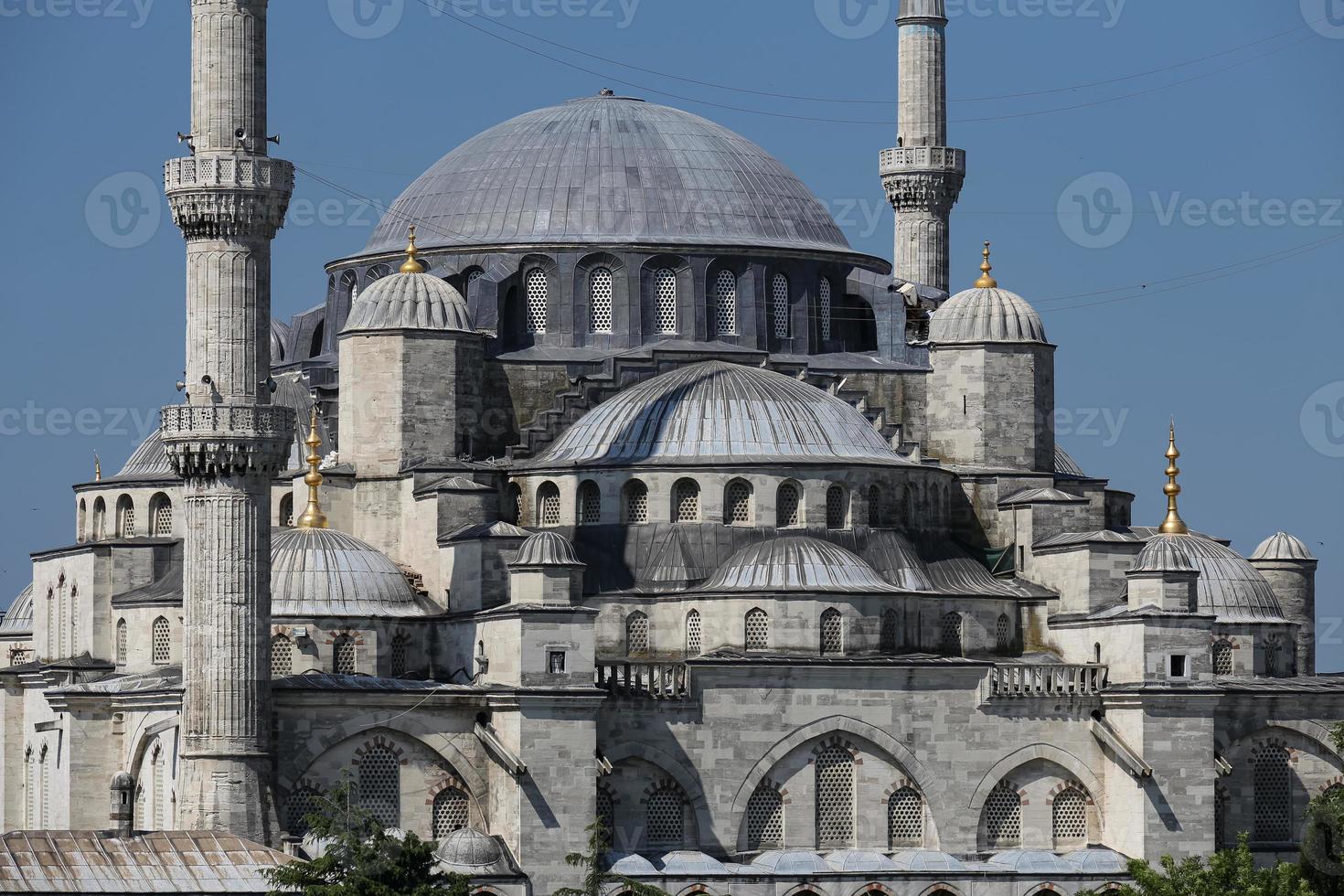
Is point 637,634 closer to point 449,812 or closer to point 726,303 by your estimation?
point 449,812

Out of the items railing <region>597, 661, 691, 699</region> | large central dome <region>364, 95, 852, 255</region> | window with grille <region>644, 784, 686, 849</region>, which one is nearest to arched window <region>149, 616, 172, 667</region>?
railing <region>597, 661, 691, 699</region>

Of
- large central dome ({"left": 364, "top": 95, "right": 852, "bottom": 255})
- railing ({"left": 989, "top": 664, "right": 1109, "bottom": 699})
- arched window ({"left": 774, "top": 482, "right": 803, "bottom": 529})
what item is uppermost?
large central dome ({"left": 364, "top": 95, "right": 852, "bottom": 255})

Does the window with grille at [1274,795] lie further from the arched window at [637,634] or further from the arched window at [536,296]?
the arched window at [536,296]

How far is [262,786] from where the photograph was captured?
60188 mm

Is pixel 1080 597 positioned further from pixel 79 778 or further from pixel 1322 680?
pixel 79 778

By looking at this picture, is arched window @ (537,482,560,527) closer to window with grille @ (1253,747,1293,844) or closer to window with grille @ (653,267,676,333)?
window with grille @ (653,267,676,333)

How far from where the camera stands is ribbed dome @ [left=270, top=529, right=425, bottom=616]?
2549 inches

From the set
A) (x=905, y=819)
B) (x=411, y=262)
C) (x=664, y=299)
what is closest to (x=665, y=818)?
(x=905, y=819)

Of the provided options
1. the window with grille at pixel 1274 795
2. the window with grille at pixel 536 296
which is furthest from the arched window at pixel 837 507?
the window with grille at pixel 536 296

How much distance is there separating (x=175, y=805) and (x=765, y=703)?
9976mm

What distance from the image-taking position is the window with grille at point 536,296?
242 ft

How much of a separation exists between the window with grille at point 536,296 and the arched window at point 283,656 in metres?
11.5

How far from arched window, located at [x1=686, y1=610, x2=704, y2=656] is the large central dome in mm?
10461

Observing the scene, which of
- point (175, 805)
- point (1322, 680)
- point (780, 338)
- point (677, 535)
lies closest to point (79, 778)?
point (175, 805)
